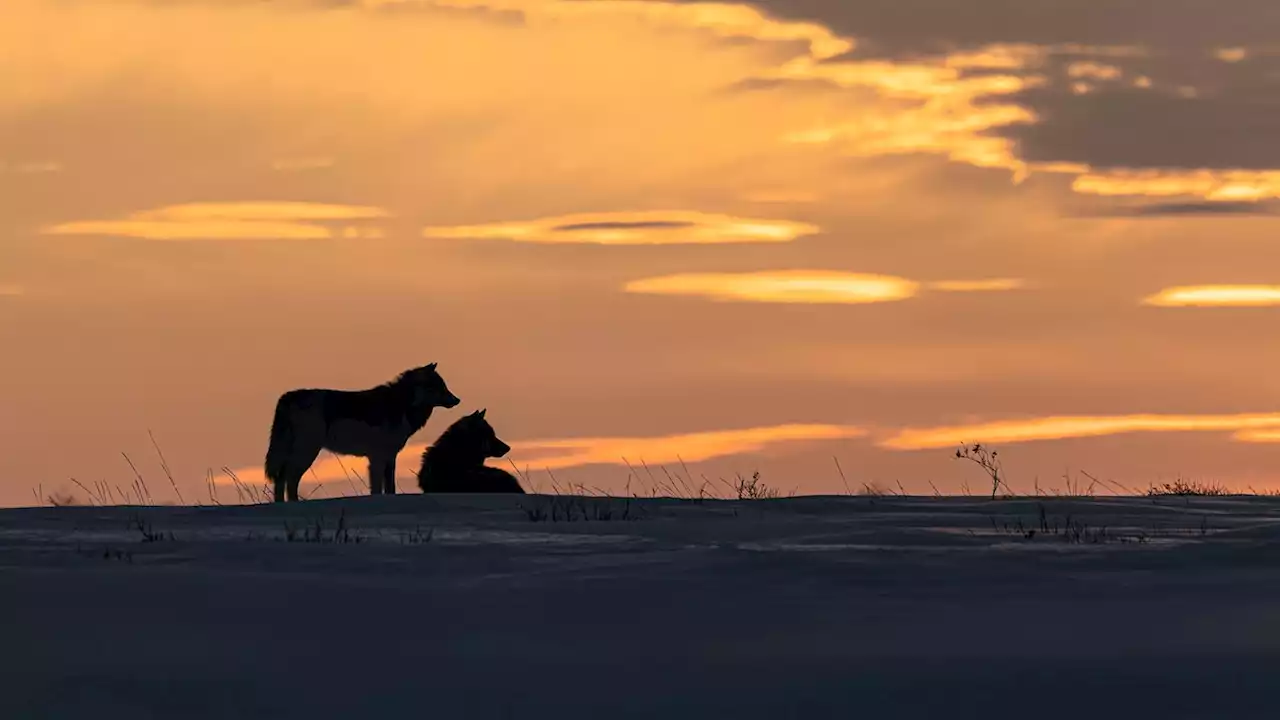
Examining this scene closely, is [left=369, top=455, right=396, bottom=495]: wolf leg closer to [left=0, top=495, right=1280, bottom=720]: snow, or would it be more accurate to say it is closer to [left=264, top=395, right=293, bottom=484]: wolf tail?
[left=264, top=395, right=293, bottom=484]: wolf tail

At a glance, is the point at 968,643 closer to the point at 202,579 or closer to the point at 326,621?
the point at 326,621

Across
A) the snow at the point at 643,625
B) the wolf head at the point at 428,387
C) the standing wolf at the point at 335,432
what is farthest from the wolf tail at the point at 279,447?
the snow at the point at 643,625

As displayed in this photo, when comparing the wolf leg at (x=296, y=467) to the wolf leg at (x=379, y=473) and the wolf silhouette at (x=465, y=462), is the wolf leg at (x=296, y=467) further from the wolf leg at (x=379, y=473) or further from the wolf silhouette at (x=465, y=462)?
the wolf silhouette at (x=465, y=462)

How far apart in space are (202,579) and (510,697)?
8.89 ft

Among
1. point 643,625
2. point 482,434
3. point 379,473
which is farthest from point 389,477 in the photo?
point 643,625

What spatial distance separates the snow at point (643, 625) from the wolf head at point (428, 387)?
468 inches

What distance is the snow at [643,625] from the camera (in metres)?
5.85

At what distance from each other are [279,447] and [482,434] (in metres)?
2.70

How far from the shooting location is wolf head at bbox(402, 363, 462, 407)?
23.2 meters

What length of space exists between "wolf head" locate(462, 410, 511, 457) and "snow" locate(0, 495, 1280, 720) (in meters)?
9.69

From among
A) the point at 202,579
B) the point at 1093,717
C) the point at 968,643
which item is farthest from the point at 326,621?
the point at 1093,717

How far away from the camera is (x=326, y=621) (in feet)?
23.5

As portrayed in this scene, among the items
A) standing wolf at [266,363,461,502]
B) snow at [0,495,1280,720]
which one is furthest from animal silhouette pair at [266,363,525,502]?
snow at [0,495,1280,720]

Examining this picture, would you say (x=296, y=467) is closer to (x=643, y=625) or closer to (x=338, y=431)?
(x=338, y=431)
